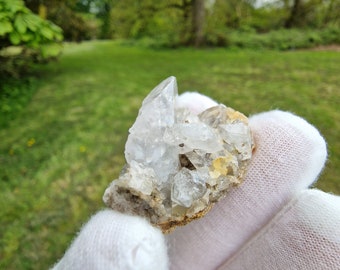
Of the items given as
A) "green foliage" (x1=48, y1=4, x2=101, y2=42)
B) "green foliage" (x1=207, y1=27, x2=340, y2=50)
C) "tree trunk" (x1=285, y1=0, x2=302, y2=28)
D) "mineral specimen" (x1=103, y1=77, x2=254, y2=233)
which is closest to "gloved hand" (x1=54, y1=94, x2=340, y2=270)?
"mineral specimen" (x1=103, y1=77, x2=254, y2=233)

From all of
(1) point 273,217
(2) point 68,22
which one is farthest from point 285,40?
(1) point 273,217

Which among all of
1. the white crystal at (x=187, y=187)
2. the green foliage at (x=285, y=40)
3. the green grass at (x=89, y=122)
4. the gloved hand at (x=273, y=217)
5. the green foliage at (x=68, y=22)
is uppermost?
the white crystal at (x=187, y=187)

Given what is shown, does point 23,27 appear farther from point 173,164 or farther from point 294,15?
point 294,15

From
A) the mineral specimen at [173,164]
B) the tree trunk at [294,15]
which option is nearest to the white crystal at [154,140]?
the mineral specimen at [173,164]

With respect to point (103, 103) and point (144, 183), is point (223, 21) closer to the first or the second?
point (103, 103)

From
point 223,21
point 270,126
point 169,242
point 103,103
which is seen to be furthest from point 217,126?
point 223,21

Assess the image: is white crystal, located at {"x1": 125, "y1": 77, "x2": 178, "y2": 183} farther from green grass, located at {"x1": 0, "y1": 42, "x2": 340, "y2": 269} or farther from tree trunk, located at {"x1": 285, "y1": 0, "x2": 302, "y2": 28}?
tree trunk, located at {"x1": 285, "y1": 0, "x2": 302, "y2": 28}

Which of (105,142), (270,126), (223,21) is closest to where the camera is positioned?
(270,126)

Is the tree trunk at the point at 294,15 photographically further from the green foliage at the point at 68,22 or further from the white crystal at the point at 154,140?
the white crystal at the point at 154,140

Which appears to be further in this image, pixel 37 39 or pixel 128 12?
pixel 128 12
